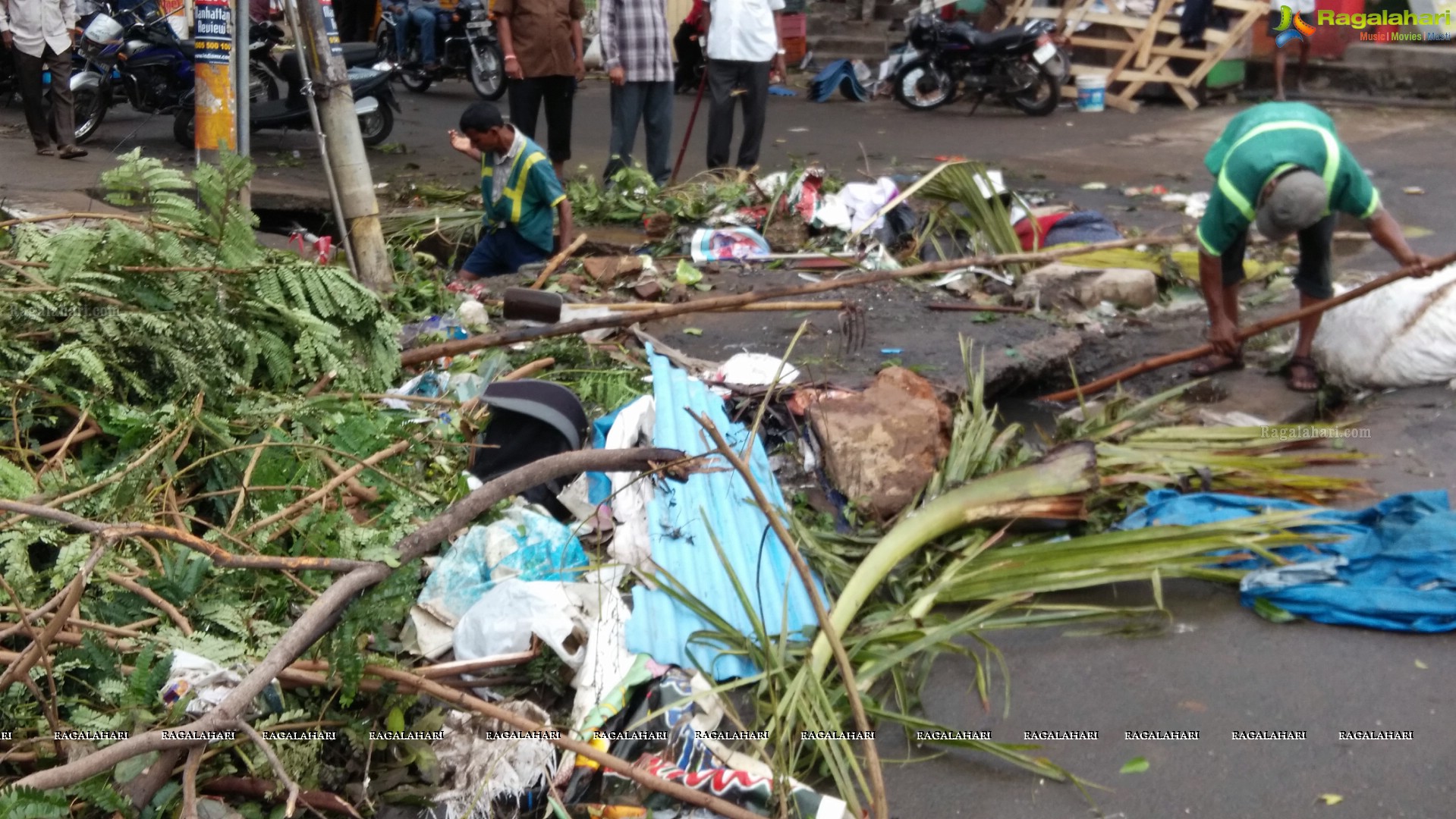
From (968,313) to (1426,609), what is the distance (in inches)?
100

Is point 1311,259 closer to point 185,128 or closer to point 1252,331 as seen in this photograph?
point 1252,331

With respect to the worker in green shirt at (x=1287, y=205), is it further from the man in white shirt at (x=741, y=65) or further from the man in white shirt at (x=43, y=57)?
the man in white shirt at (x=43, y=57)

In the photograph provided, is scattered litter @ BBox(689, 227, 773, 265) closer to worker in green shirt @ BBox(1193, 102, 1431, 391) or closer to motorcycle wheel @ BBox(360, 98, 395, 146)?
worker in green shirt @ BBox(1193, 102, 1431, 391)

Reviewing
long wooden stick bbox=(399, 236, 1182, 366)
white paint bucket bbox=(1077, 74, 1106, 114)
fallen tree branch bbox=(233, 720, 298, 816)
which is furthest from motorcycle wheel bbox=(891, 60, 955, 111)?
fallen tree branch bbox=(233, 720, 298, 816)

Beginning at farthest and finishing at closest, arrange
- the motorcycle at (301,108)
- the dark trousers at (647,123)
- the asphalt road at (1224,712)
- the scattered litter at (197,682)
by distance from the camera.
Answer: the motorcycle at (301,108) → the dark trousers at (647,123) → the asphalt road at (1224,712) → the scattered litter at (197,682)

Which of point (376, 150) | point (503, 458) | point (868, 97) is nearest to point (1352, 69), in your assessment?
point (868, 97)

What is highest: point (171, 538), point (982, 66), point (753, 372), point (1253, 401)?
point (982, 66)

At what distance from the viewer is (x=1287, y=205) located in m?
4.33

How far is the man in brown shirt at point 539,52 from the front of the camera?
23.9 feet

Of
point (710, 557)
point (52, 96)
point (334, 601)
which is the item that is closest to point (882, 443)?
point (710, 557)

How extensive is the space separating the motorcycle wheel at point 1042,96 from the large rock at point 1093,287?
603 cm

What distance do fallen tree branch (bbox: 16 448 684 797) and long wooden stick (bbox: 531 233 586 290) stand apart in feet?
7.34

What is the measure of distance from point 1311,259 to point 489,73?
8998 millimetres

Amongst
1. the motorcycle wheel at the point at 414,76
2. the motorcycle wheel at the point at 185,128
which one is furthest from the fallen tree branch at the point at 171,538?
the motorcycle wheel at the point at 414,76
